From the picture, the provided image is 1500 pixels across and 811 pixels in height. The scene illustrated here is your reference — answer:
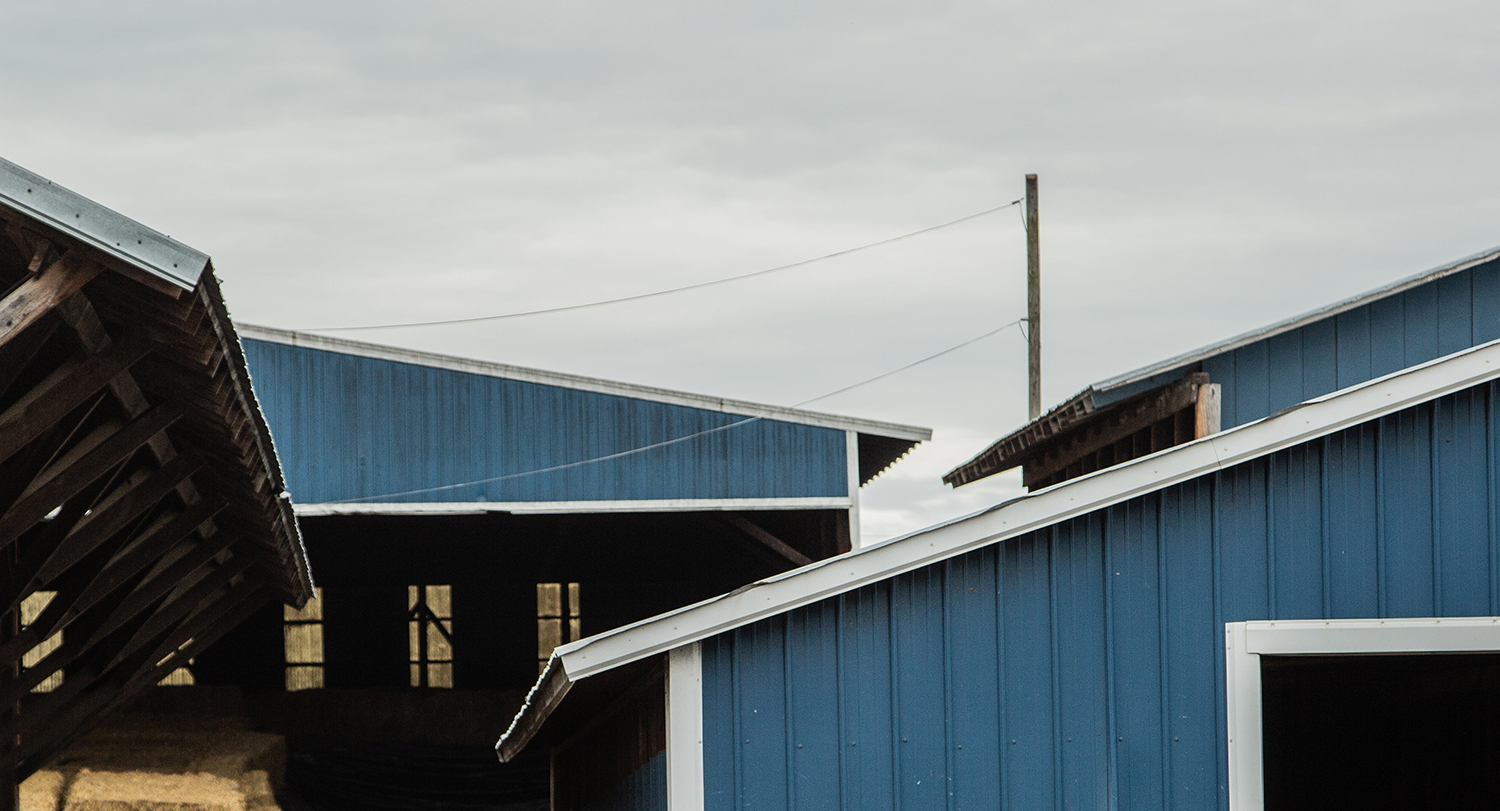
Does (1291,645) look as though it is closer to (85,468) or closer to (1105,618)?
(1105,618)

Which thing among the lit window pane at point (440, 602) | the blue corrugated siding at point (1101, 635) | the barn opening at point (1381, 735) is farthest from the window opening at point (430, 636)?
the blue corrugated siding at point (1101, 635)

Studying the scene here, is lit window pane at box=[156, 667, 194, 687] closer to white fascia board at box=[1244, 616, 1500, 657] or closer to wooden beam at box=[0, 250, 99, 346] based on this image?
wooden beam at box=[0, 250, 99, 346]

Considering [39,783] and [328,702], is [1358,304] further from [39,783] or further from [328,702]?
[328,702]

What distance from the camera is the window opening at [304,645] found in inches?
864

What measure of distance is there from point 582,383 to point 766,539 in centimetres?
281

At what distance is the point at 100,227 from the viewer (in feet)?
17.2

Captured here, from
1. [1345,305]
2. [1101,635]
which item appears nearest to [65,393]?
[1101,635]

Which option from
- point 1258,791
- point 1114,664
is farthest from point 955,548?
point 1258,791

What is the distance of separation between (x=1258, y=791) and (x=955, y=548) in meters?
1.72

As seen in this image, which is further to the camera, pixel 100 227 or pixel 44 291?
pixel 44 291

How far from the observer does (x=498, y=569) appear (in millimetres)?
21875

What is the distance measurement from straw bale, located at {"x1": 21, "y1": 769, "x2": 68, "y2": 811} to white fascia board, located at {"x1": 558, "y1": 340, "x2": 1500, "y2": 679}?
11.1 metres

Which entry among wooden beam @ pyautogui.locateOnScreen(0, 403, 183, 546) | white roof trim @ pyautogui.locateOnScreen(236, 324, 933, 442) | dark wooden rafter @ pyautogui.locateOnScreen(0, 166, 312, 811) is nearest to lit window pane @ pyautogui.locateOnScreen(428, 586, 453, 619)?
white roof trim @ pyautogui.locateOnScreen(236, 324, 933, 442)

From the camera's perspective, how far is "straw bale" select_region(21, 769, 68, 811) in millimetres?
14734
